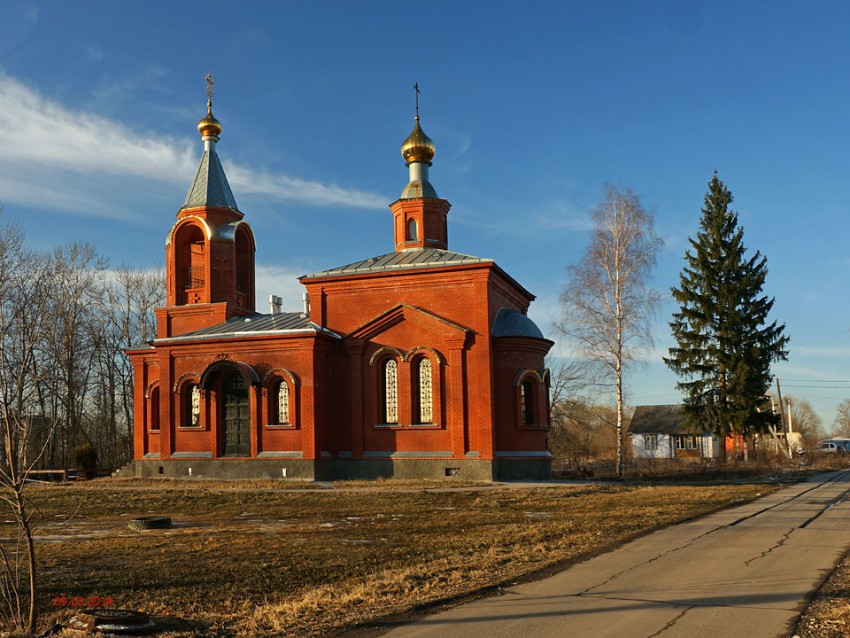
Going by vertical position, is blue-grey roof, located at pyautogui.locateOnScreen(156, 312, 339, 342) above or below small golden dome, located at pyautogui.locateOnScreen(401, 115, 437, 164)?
below

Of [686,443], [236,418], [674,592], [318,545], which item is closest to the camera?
[674,592]

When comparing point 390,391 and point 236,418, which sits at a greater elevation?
point 390,391

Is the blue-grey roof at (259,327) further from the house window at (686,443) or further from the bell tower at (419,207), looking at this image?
the house window at (686,443)

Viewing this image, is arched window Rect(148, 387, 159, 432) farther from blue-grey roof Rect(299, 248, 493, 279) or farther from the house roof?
the house roof

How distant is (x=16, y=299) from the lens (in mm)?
32719

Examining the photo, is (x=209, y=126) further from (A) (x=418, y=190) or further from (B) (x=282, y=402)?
(B) (x=282, y=402)

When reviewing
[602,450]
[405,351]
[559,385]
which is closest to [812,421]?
[602,450]

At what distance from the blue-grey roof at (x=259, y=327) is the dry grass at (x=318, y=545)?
6182 millimetres

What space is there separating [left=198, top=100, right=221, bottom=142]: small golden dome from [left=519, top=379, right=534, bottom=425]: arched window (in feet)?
50.6

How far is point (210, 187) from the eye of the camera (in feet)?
94.0

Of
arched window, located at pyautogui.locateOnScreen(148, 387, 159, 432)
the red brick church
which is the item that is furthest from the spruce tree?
arched window, located at pyautogui.locateOnScreen(148, 387, 159, 432)

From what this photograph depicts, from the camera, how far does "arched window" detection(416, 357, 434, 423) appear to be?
24.0 metres

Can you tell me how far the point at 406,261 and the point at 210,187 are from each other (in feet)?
28.3
